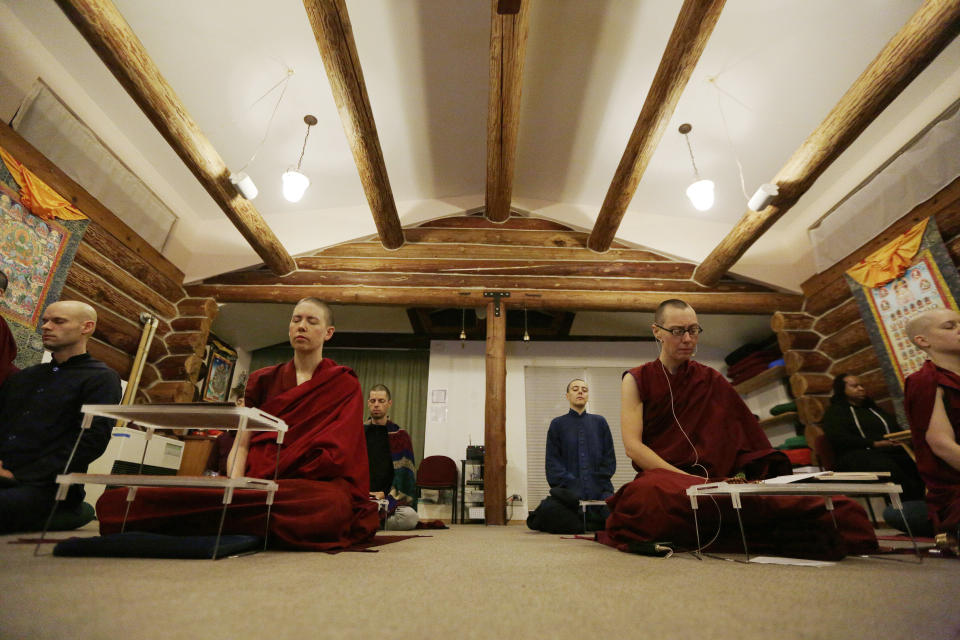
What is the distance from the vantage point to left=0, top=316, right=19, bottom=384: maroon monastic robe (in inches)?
Answer: 112

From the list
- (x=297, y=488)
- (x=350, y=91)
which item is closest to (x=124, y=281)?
(x=350, y=91)

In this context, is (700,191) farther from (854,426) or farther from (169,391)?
(169,391)

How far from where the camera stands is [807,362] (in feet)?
18.5

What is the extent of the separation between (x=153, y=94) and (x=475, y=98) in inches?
114

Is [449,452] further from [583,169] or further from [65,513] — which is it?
[65,513]

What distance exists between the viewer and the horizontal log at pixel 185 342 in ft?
18.2

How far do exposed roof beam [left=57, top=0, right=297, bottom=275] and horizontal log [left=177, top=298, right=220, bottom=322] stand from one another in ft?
4.53

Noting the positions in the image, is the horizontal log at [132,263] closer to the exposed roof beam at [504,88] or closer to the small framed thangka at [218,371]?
the small framed thangka at [218,371]

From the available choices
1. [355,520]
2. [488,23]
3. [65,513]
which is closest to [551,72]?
[488,23]

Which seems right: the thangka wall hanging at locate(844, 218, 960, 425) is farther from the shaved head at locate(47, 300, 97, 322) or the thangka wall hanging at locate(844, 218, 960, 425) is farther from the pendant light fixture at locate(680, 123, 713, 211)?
the shaved head at locate(47, 300, 97, 322)

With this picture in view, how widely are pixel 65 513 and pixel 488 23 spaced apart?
479 cm

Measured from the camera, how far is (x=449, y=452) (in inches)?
291

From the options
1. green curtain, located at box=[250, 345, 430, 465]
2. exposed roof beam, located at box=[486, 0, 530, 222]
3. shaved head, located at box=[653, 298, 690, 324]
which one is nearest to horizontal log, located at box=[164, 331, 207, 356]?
green curtain, located at box=[250, 345, 430, 465]

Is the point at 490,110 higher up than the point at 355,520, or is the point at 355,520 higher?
the point at 490,110
